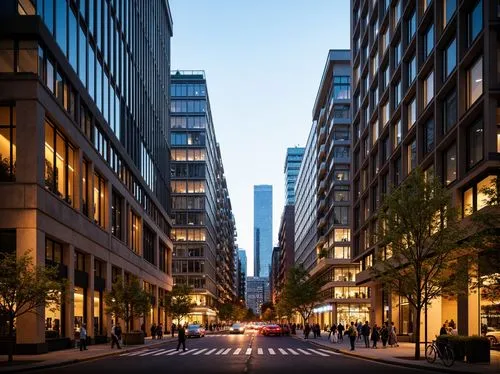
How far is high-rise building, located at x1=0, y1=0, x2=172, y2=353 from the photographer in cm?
3650

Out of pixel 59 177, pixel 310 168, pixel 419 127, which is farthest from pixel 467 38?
pixel 310 168

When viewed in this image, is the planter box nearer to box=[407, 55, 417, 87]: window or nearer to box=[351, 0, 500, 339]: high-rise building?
box=[351, 0, 500, 339]: high-rise building

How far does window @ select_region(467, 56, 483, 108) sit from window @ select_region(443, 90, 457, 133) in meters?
2.62

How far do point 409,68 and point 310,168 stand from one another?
95845mm

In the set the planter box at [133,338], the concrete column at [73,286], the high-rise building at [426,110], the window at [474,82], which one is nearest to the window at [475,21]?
the high-rise building at [426,110]

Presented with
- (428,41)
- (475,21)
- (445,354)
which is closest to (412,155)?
(428,41)

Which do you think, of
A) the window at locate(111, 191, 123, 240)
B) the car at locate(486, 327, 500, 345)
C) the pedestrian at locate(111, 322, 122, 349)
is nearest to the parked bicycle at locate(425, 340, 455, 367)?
the car at locate(486, 327, 500, 345)

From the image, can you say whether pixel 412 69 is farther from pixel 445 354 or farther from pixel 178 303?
pixel 178 303

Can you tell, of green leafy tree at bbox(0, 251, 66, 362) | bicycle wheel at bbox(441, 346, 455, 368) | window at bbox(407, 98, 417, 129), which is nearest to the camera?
bicycle wheel at bbox(441, 346, 455, 368)

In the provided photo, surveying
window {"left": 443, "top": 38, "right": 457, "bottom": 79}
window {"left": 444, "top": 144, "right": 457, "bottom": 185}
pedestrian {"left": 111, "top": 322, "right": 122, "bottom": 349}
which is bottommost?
pedestrian {"left": 111, "top": 322, "right": 122, "bottom": 349}

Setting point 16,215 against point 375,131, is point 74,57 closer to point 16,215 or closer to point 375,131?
point 16,215

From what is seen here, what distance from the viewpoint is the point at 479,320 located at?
122 feet

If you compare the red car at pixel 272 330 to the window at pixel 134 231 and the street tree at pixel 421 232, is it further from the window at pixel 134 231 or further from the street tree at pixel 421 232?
the street tree at pixel 421 232

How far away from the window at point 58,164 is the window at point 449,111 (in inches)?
967
